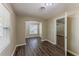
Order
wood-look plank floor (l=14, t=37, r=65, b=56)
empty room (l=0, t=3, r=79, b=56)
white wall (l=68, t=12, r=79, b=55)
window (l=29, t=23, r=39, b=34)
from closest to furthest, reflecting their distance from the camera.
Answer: empty room (l=0, t=3, r=79, b=56) < white wall (l=68, t=12, r=79, b=55) < wood-look plank floor (l=14, t=37, r=65, b=56) < window (l=29, t=23, r=39, b=34)

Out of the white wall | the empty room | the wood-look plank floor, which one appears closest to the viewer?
the empty room

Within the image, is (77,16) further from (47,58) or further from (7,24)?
(47,58)

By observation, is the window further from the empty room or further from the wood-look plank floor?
the wood-look plank floor

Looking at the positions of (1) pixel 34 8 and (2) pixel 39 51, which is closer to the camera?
(1) pixel 34 8

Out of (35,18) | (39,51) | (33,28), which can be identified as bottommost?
(39,51)

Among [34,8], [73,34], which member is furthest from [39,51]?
[34,8]

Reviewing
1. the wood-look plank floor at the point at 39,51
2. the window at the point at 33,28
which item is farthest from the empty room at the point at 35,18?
the window at the point at 33,28

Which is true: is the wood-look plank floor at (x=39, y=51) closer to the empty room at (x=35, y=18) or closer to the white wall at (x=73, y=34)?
the empty room at (x=35, y=18)

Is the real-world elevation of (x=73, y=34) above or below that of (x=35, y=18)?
below

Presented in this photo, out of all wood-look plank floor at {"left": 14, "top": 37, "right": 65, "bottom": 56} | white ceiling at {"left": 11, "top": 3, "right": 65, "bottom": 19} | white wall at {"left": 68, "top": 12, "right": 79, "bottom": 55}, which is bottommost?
wood-look plank floor at {"left": 14, "top": 37, "right": 65, "bottom": 56}

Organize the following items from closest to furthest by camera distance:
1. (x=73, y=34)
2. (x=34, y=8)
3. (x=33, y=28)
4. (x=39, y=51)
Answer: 1. (x=73, y=34)
2. (x=34, y=8)
3. (x=39, y=51)
4. (x=33, y=28)

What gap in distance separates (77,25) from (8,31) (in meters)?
2.57

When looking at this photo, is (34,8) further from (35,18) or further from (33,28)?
(33,28)

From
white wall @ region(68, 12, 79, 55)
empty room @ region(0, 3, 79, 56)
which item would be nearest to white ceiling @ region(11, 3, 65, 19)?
empty room @ region(0, 3, 79, 56)
